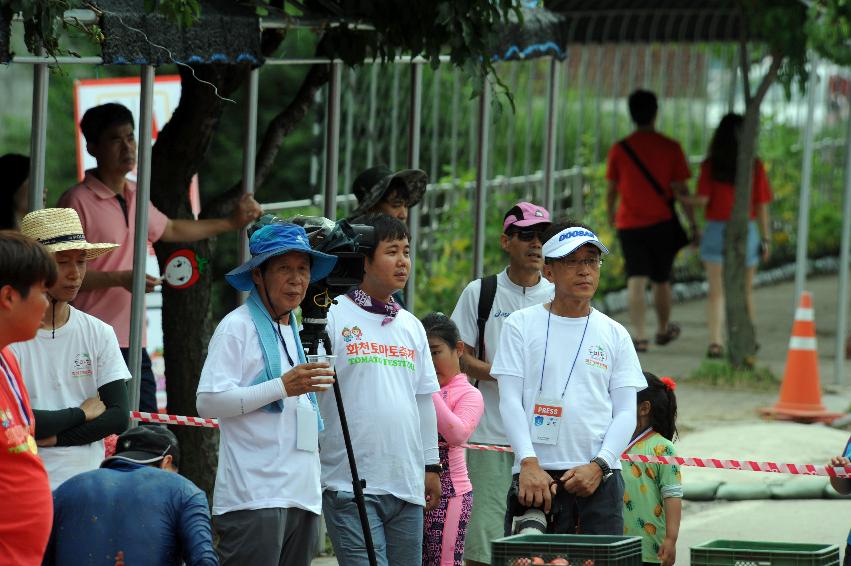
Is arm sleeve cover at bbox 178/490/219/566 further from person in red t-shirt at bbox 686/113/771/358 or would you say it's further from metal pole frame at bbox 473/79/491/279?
person in red t-shirt at bbox 686/113/771/358

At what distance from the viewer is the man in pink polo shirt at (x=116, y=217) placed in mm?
7305

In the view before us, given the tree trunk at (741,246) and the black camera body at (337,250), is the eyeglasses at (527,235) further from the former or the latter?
the tree trunk at (741,246)

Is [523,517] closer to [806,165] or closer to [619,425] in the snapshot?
[619,425]

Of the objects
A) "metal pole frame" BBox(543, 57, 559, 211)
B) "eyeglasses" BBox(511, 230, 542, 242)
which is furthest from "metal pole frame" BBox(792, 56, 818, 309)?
"eyeglasses" BBox(511, 230, 542, 242)

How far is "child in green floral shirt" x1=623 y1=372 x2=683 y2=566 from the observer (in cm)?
645

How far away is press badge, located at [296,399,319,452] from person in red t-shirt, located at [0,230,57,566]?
1135 millimetres

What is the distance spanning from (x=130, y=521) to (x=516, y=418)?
1.60 m

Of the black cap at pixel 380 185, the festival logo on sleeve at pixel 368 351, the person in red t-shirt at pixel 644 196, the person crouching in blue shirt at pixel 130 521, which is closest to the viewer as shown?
the person crouching in blue shirt at pixel 130 521

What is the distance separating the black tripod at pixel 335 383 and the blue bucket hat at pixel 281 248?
107 millimetres

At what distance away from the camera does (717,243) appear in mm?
13812

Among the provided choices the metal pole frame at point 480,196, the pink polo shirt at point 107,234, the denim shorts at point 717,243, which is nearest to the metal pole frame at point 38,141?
the pink polo shirt at point 107,234

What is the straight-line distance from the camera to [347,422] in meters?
5.81

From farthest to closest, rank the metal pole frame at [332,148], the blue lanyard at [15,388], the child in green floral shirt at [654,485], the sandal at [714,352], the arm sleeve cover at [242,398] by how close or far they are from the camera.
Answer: the sandal at [714,352], the metal pole frame at [332,148], the child in green floral shirt at [654,485], the arm sleeve cover at [242,398], the blue lanyard at [15,388]

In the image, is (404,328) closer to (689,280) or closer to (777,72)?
(777,72)
